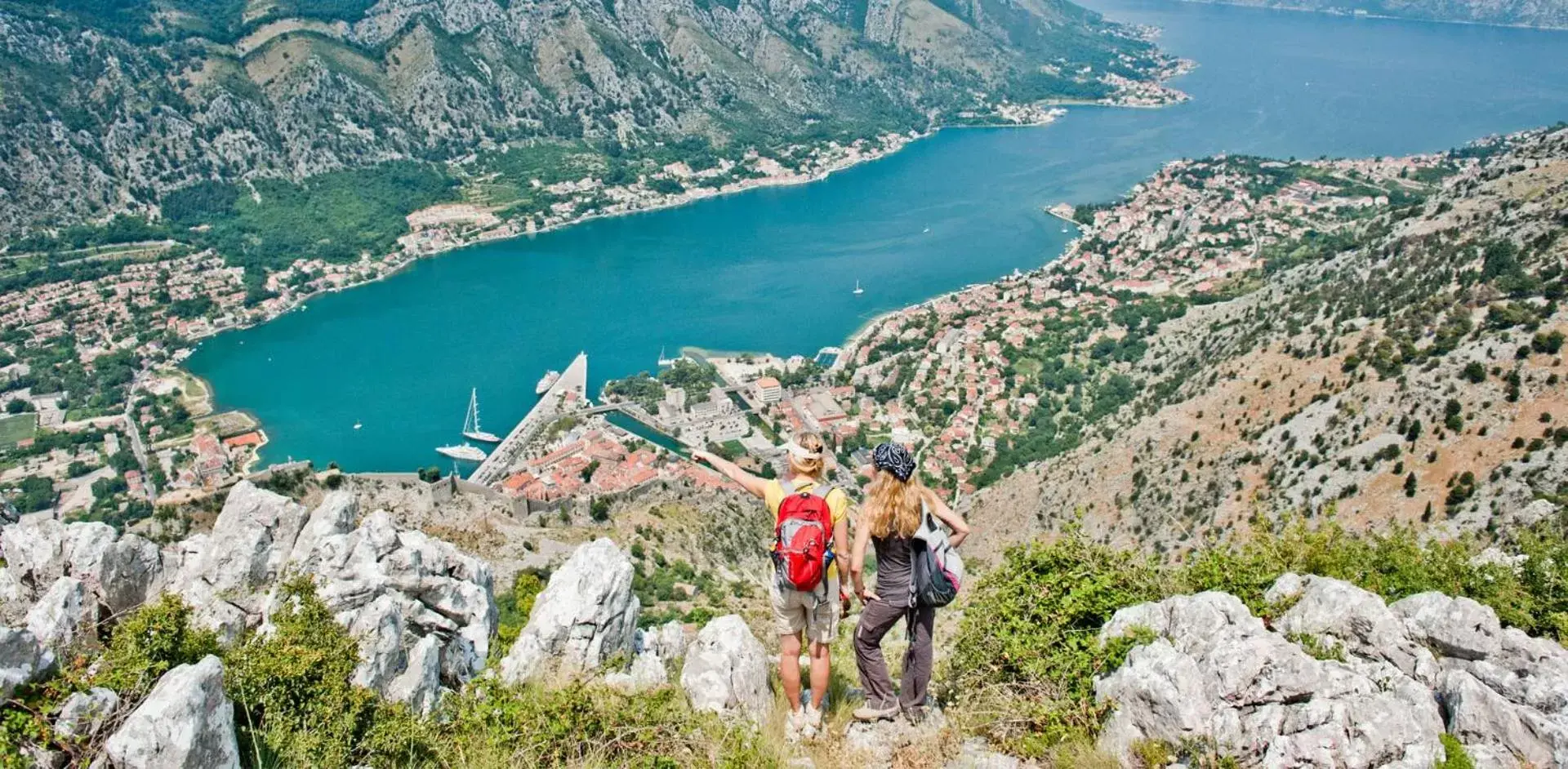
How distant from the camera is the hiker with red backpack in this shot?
442 centimetres

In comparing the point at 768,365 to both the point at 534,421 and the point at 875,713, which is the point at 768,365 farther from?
the point at 875,713

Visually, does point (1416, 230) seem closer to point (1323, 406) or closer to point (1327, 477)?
point (1323, 406)

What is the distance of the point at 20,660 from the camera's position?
4.30m

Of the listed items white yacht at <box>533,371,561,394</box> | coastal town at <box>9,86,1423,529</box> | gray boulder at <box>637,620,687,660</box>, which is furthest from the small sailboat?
gray boulder at <box>637,620,687,660</box>

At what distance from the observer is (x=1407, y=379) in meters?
18.6

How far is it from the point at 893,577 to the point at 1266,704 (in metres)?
1.89

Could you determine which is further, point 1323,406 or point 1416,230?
point 1416,230

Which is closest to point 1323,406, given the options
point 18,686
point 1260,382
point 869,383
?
point 1260,382

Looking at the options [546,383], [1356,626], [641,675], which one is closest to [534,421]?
[546,383]

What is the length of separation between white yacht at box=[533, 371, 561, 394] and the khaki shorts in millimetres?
41591

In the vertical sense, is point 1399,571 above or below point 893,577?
below

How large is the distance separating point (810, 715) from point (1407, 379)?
19084 millimetres

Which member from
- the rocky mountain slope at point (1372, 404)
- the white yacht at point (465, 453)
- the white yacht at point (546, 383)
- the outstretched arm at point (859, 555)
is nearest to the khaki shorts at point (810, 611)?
the outstretched arm at point (859, 555)

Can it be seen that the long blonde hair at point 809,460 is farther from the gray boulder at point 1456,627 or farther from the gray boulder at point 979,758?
the gray boulder at point 1456,627
